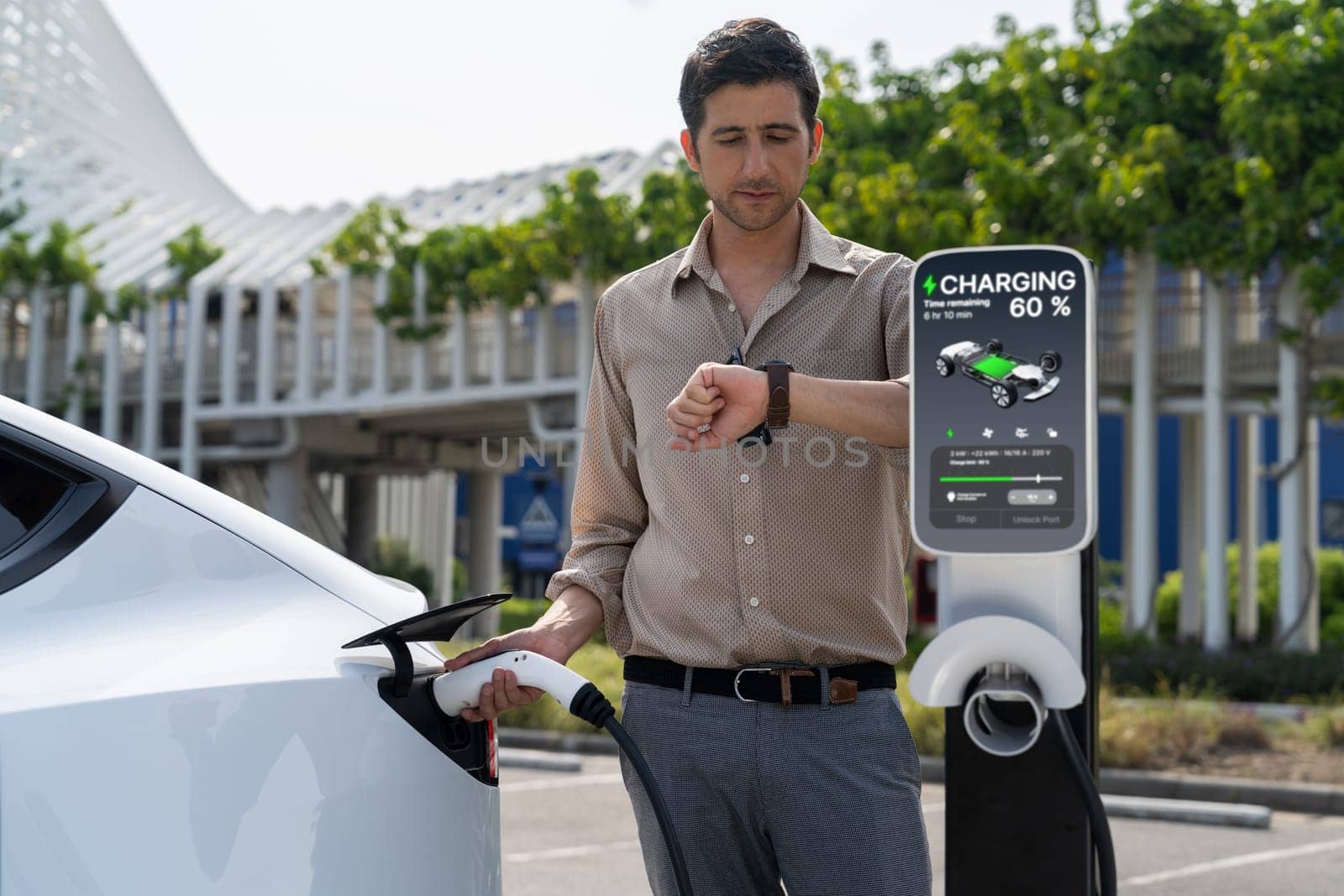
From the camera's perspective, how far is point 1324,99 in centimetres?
1589

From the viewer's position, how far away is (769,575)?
2.33 meters

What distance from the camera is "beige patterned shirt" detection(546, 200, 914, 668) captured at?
2326 millimetres

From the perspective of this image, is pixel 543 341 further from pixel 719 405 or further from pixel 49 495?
pixel 719 405

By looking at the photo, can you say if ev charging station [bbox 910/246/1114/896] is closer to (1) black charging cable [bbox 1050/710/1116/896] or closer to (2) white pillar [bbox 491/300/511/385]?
(1) black charging cable [bbox 1050/710/1116/896]

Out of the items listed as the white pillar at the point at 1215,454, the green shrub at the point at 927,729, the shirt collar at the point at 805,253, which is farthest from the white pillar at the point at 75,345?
the shirt collar at the point at 805,253

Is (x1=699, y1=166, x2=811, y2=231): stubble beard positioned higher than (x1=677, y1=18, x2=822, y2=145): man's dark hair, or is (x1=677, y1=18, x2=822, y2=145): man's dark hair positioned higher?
(x1=677, y1=18, x2=822, y2=145): man's dark hair

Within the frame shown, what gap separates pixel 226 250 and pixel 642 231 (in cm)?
1496

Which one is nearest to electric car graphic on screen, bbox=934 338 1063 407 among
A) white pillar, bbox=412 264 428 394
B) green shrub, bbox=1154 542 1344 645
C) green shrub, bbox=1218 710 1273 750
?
green shrub, bbox=1218 710 1273 750

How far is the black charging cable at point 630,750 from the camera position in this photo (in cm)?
206

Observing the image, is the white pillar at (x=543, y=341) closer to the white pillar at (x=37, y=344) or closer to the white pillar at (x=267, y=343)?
the white pillar at (x=267, y=343)

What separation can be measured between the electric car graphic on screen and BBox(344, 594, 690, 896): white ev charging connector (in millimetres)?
688

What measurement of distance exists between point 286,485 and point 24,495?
3092 cm

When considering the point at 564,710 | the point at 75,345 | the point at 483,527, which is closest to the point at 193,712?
the point at 564,710

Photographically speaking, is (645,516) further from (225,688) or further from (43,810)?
(43,810)
